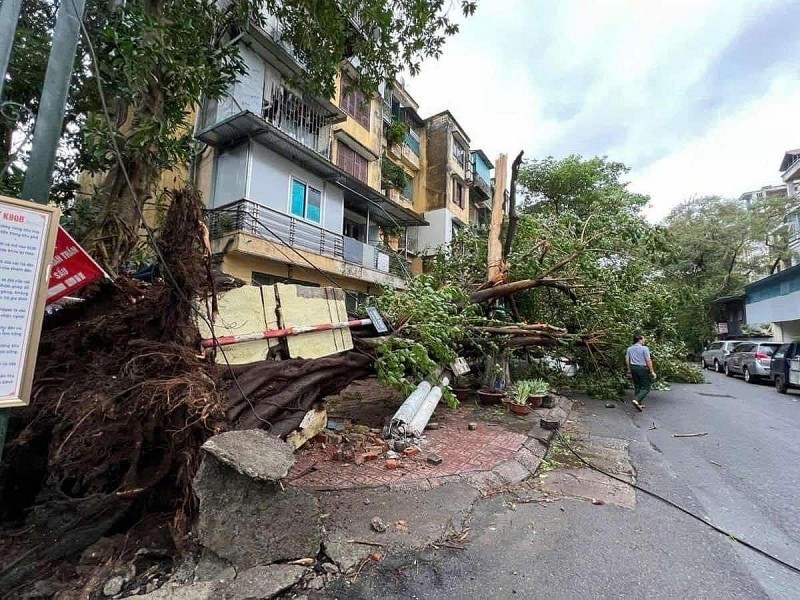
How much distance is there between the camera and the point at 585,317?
30.9 ft

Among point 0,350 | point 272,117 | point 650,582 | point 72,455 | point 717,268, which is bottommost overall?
point 650,582

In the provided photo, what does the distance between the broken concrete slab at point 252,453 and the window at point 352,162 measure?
44.7 ft

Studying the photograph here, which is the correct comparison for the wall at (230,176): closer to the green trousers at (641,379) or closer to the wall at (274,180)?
the wall at (274,180)

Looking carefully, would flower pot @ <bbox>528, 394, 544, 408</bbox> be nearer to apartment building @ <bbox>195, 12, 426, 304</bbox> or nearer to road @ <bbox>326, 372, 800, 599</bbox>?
road @ <bbox>326, 372, 800, 599</bbox>

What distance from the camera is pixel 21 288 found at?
2.03 metres

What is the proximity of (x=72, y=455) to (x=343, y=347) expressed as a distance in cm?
292

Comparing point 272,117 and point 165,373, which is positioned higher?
point 272,117

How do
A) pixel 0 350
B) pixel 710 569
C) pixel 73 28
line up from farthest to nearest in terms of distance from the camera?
pixel 710 569 → pixel 73 28 → pixel 0 350

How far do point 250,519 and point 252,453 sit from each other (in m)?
0.44

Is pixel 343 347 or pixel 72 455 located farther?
pixel 343 347

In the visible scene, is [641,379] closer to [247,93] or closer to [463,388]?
[463,388]

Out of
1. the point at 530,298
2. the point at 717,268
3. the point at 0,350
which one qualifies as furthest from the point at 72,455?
the point at 717,268

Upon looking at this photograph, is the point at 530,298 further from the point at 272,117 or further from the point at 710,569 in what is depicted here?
the point at 272,117

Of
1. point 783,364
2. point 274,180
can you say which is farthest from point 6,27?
point 783,364
